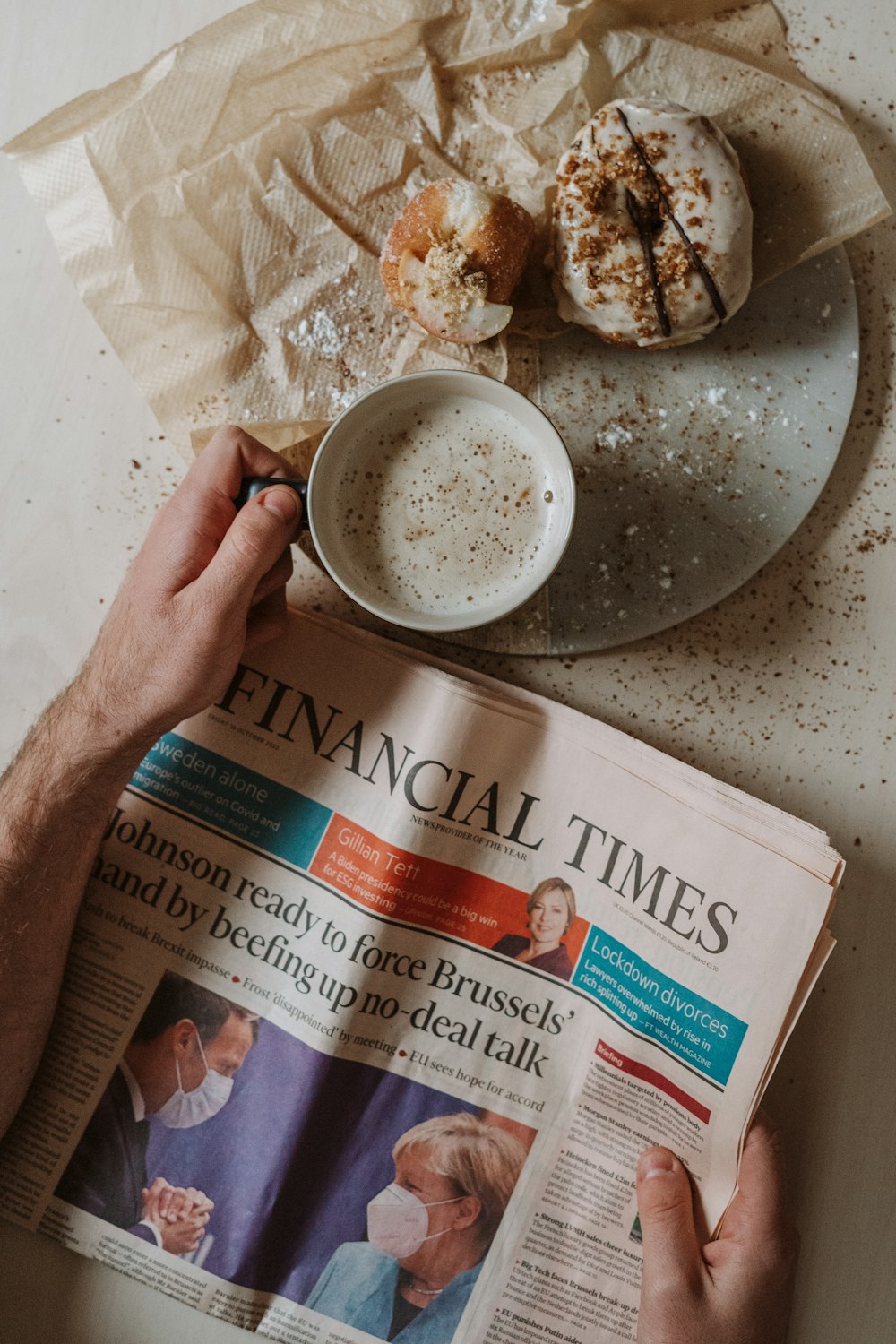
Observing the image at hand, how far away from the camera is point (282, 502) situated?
750mm

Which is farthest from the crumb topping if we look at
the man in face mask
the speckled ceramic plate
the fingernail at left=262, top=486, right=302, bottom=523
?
the man in face mask

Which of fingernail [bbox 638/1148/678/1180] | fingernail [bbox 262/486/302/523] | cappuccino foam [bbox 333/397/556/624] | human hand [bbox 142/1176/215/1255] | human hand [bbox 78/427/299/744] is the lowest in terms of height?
human hand [bbox 142/1176/215/1255]

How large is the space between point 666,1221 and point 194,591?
66 centimetres

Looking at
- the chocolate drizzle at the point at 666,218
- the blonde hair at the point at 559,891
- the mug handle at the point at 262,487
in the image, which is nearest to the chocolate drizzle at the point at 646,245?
the chocolate drizzle at the point at 666,218

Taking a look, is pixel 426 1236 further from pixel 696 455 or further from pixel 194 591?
pixel 696 455

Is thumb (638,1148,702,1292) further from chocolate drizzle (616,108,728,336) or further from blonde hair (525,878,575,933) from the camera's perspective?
chocolate drizzle (616,108,728,336)

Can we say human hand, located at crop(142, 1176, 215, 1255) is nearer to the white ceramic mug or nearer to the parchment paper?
the white ceramic mug

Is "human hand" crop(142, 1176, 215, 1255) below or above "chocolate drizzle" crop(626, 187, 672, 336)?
below

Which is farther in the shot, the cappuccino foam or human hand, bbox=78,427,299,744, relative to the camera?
the cappuccino foam

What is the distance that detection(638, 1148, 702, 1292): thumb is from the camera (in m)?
0.80

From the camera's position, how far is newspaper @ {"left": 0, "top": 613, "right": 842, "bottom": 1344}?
837 millimetres

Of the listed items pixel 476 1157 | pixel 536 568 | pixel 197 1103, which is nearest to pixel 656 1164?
pixel 476 1157

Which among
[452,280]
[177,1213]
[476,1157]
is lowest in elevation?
[177,1213]

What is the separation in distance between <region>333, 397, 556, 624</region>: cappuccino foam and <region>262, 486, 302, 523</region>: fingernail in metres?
0.09
